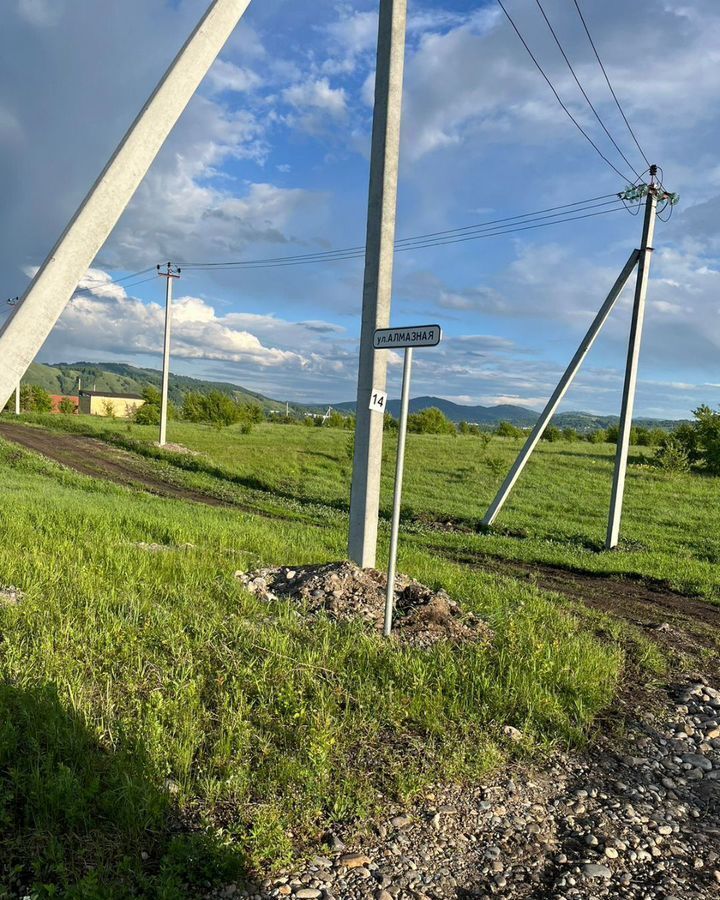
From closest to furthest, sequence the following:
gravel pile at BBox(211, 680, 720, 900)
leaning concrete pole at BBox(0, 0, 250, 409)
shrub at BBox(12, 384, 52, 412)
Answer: gravel pile at BBox(211, 680, 720, 900) → leaning concrete pole at BBox(0, 0, 250, 409) → shrub at BBox(12, 384, 52, 412)

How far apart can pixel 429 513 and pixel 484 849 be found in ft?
51.0

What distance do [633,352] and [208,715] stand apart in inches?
520

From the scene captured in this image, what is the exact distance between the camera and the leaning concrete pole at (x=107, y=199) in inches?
197

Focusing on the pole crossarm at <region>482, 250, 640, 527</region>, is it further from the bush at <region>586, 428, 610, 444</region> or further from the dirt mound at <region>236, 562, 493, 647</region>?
the bush at <region>586, 428, 610, 444</region>

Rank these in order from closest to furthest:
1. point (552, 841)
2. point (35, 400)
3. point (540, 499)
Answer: point (552, 841) < point (540, 499) < point (35, 400)

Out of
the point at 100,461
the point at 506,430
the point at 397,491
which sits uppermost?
the point at 397,491

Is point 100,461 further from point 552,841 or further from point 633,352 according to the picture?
point 552,841

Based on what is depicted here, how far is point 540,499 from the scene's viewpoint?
2189 centimetres

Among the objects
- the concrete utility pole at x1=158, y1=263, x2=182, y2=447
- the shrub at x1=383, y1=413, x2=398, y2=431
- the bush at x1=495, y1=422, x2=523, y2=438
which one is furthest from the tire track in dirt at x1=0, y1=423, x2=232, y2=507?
the bush at x1=495, y1=422, x2=523, y2=438

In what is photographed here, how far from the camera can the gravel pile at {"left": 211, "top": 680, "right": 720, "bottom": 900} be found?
117 inches

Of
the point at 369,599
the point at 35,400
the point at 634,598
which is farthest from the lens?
the point at 35,400

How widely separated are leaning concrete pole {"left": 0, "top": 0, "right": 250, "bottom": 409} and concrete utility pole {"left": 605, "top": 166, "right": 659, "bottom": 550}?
11129 mm

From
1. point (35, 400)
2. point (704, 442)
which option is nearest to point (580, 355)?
point (704, 442)

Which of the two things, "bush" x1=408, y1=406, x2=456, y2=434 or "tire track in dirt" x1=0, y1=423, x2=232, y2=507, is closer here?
"tire track in dirt" x1=0, y1=423, x2=232, y2=507
